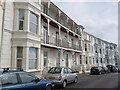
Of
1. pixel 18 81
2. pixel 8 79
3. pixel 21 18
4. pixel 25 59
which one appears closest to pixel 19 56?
pixel 25 59

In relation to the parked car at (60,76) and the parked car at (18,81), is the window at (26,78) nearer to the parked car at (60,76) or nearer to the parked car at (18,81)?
the parked car at (18,81)

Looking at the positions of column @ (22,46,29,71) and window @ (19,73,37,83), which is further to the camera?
column @ (22,46,29,71)

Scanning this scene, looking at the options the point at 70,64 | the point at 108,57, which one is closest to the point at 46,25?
the point at 70,64

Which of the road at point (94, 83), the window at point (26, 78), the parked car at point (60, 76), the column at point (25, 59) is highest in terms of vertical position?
the column at point (25, 59)

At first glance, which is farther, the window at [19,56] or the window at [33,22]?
the window at [33,22]

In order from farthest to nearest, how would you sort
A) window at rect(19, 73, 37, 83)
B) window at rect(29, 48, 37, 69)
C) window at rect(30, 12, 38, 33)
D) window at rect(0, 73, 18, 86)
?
window at rect(30, 12, 38, 33)
window at rect(29, 48, 37, 69)
window at rect(19, 73, 37, 83)
window at rect(0, 73, 18, 86)

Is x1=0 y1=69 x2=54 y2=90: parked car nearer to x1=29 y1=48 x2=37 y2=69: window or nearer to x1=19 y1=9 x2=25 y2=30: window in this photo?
x1=29 y1=48 x2=37 y2=69: window

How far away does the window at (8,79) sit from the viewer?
24.7ft

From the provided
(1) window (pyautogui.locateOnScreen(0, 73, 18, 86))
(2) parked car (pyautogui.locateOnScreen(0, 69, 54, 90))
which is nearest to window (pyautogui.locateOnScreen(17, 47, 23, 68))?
(2) parked car (pyautogui.locateOnScreen(0, 69, 54, 90))

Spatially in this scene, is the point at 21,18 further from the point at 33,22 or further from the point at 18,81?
the point at 18,81

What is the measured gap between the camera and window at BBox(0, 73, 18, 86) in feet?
24.7

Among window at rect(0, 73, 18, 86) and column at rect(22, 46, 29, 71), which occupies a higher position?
column at rect(22, 46, 29, 71)

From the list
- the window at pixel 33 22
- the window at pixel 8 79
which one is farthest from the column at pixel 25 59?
the window at pixel 8 79

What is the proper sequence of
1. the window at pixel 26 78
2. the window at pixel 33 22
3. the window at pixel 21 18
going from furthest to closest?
the window at pixel 33 22 → the window at pixel 21 18 → the window at pixel 26 78
